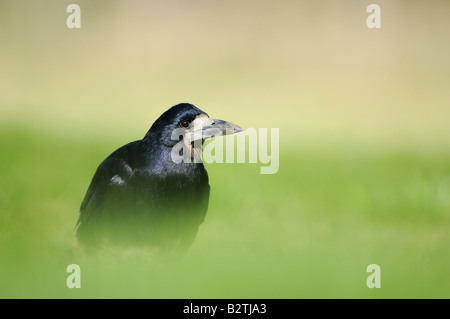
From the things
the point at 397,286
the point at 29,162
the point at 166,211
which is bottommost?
the point at 397,286

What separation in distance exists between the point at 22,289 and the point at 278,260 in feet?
4.67

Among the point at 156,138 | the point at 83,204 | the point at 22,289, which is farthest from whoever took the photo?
the point at 83,204

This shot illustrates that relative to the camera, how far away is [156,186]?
397cm

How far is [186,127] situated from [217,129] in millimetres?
205

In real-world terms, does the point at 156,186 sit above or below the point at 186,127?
below

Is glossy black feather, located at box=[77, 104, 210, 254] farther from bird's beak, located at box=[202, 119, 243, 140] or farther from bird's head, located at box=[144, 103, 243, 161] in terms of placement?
bird's beak, located at box=[202, 119, 243, 140]

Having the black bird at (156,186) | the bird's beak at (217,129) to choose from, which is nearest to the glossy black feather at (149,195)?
the black bird at (156,186)

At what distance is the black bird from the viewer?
3.93m

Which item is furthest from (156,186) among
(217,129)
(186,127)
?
(217,129)

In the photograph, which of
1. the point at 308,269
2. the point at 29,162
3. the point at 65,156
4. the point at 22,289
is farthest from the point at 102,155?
→ the point at 308,269

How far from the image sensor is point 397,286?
11.3 ft

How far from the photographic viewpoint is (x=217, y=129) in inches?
155

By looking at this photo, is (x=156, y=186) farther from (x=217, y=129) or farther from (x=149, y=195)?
(x=217, y=129)

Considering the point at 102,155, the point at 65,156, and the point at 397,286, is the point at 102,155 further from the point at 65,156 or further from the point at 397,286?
the point at 397,286
